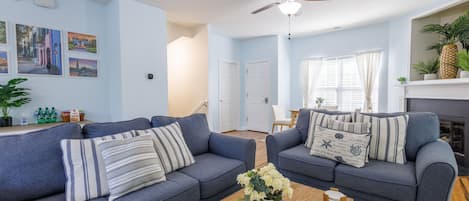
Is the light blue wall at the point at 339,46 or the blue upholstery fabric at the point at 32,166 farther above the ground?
the light blue wall at the point at 339,46

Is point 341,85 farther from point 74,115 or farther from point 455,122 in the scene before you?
point 74,115

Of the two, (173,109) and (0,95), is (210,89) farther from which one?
(0,95)

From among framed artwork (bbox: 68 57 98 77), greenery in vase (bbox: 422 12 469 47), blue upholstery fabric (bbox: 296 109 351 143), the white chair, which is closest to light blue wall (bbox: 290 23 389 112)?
the white chair

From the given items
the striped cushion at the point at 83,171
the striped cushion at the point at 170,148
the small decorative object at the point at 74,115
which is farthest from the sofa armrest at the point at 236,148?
the small decorative object at the point at 74,115

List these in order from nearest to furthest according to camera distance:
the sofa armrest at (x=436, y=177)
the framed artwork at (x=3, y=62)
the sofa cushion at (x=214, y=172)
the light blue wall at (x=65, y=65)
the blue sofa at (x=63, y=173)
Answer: the blue sofa at (x=63, y=173) → the sofa armrest at (x=436, y=177) → the sofa cushion at (x=214, y=172) → the framed artwork at (x=3, y=62) → the light blue wall at (x=65, y=65)

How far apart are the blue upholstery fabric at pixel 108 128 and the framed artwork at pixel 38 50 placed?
82.8 inches

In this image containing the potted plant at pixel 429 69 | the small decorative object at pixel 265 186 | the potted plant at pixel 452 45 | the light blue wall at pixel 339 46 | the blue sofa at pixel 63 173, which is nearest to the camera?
the small decorative object at pixel 265 186

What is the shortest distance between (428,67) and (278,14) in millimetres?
2702

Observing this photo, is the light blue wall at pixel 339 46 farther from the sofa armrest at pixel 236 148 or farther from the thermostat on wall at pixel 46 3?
the thermostat on wall at pixel 46 3

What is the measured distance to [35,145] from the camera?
4.61ft

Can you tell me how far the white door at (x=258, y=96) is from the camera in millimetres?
5793

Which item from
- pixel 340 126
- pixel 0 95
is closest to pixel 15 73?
pixel 0 95

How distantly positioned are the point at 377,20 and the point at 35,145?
563cm

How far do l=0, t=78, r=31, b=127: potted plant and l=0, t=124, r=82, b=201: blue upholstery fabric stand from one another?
1.80 metres
